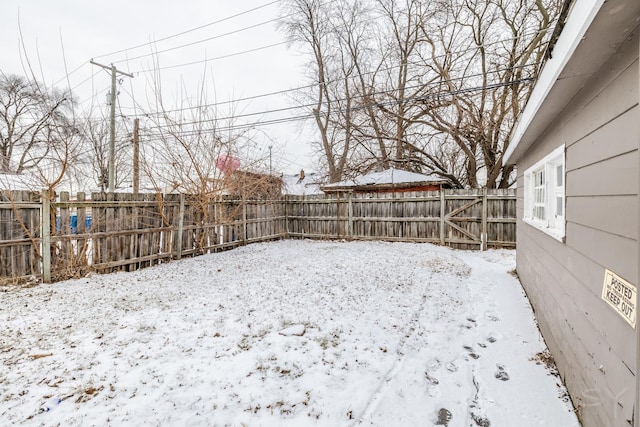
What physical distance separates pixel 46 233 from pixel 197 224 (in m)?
3.09

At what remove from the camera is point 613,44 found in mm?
1499

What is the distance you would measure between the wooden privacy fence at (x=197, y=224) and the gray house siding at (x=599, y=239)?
671 centimetres

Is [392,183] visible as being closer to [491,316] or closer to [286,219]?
[286,219]

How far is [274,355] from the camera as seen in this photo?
108 inches

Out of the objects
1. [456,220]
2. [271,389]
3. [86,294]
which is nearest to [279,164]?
[456,220]

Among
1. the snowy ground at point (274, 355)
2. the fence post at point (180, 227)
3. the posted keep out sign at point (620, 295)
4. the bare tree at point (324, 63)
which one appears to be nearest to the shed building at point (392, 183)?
the bare tree at point (324, 63)

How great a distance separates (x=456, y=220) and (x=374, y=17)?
1179 cm

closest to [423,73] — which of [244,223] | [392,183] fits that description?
[392,183]

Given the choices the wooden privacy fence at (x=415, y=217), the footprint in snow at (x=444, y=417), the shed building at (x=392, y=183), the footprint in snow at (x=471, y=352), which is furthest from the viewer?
the shed building at (x=392, y=183)

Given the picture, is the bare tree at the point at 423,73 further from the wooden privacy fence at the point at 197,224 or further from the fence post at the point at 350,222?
the wooden privacy fence at the point at 197,224

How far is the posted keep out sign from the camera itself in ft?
4.20

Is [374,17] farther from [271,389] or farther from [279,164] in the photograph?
[271,389]

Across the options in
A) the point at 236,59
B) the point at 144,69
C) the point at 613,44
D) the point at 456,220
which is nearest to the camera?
the point at 613,44

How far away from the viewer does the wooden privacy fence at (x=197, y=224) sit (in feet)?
16.6
